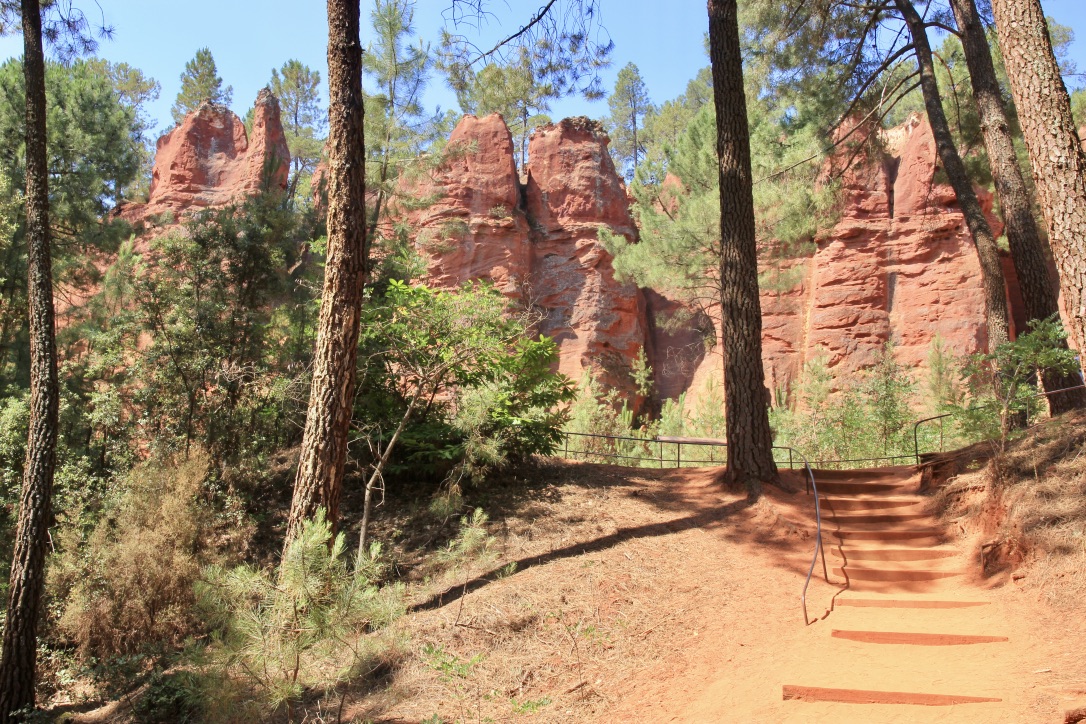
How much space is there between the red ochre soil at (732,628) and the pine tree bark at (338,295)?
1.58 m

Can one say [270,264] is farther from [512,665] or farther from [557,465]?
[512,665]

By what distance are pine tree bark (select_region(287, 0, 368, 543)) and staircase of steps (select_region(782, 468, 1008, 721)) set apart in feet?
14.6

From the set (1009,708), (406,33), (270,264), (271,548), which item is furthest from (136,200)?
(1009,708)

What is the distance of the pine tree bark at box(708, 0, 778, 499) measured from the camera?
927 cm

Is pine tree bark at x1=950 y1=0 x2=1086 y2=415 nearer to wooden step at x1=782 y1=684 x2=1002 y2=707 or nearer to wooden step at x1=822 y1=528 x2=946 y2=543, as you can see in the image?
wooden step at x1=822 y1=528 x2=946 y2=543

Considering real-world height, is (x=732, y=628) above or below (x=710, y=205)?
below

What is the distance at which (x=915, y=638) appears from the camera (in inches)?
223

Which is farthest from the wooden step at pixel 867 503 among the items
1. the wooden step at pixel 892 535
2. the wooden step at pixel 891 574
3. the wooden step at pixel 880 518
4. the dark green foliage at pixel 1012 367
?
the wooden step at pixel 891 574

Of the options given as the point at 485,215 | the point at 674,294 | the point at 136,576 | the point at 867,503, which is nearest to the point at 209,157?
the point at 485,215

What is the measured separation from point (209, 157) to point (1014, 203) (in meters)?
27.5

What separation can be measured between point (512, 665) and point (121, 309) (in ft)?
31.2

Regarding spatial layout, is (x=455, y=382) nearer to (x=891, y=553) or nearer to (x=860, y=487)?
(x=860, y=487)

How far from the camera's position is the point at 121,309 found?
12.1m

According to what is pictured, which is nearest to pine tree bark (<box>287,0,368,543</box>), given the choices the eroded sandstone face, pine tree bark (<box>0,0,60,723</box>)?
pine tree bark (<box>0,0,60,723</box>)
